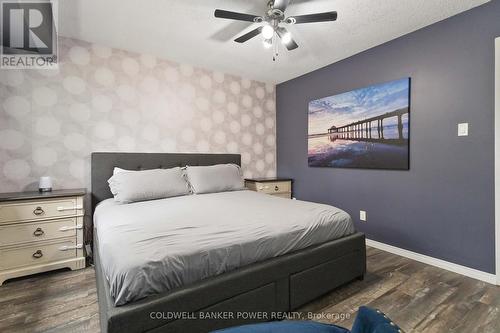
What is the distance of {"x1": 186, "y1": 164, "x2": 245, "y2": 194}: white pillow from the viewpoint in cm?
289

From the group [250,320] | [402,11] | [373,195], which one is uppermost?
[402,11]

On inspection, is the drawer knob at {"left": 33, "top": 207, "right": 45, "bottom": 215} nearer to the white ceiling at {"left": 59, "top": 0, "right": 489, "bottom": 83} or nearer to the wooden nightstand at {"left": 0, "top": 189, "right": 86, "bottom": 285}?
the wooden nightstand at {"left": 0, "top": 189, "right": 86, "bottom": 285}

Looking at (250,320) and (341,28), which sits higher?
(341,28)

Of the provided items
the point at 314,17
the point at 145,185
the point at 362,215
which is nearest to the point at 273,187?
the point at 362,215

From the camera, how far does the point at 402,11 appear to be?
2.18 meters

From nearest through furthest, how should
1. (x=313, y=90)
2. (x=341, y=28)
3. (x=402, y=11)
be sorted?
(x=402, y=11) < (x=341, y=28) < (x=313, y=90)

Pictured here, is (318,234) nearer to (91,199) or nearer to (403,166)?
(403,166)

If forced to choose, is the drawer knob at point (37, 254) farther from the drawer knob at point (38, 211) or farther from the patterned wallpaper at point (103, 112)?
the patterned wallpaper at point (103, 112)

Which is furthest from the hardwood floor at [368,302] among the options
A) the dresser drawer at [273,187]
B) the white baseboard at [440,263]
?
the dresser drawer at [273,187]

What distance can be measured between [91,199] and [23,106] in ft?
3.81

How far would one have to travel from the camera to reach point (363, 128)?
117 inches

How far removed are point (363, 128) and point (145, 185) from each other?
2.65 meters

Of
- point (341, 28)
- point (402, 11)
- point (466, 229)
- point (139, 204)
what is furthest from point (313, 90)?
point (139, 204)

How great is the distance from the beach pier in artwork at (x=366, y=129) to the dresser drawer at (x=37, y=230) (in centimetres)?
324
